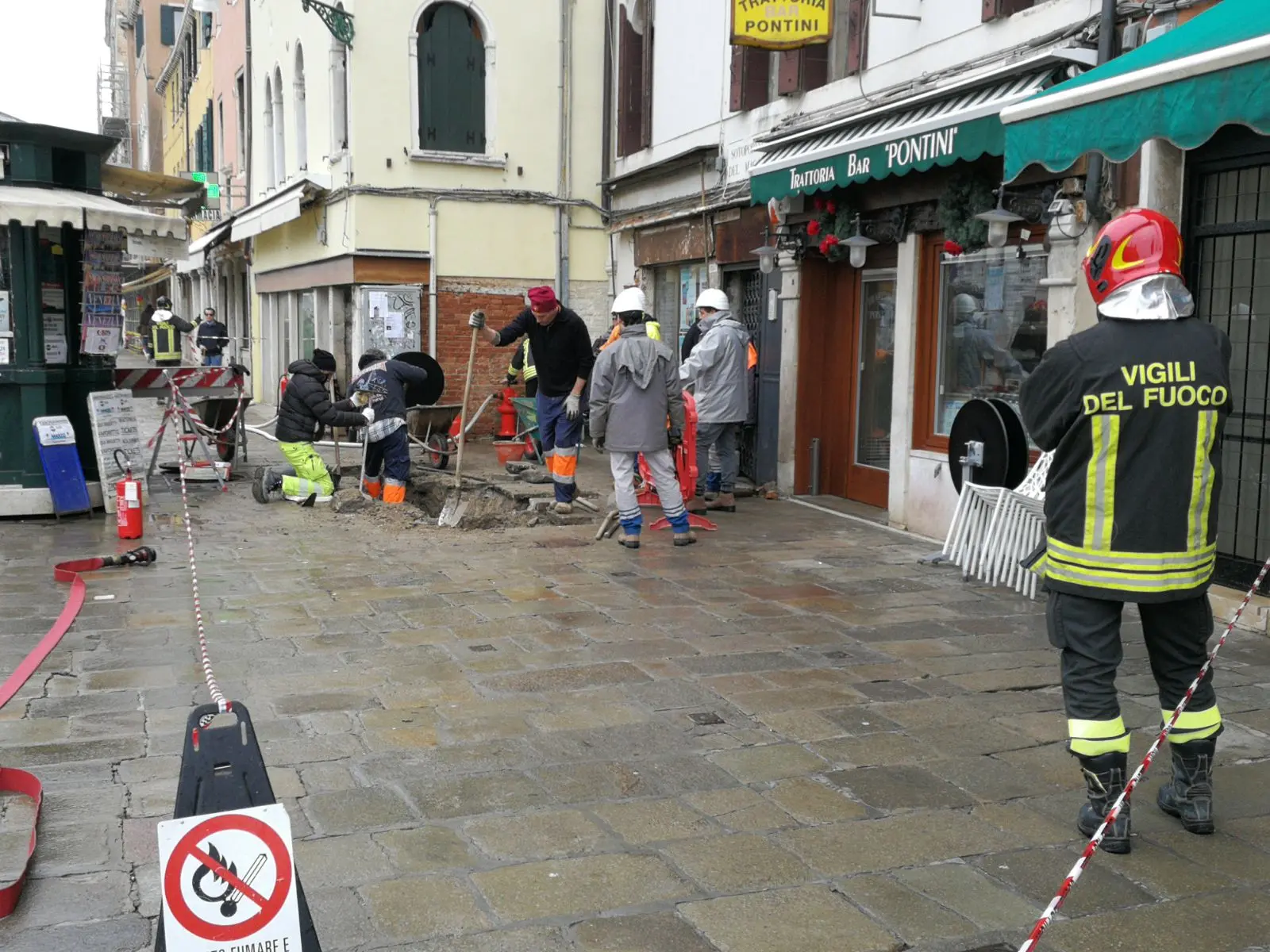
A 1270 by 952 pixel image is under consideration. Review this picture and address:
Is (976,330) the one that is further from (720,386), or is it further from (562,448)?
(562,448)

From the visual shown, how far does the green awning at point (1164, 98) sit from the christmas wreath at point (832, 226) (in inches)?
154

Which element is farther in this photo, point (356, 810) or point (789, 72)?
point (789, 72)

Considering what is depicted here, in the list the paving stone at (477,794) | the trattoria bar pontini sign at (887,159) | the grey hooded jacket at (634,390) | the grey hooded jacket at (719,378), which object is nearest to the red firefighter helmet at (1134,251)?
the paving stone at (477,794)

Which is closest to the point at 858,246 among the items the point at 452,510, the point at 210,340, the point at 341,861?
the point at 452,510

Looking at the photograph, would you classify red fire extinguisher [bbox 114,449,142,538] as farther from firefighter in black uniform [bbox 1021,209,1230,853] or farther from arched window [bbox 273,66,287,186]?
arched window [bbox 273,66,287,186]

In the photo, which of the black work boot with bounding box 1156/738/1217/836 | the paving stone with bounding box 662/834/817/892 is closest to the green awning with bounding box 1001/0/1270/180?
the black work boot with bounding box 1156/738/1217/836

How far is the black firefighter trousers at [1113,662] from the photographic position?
380cm

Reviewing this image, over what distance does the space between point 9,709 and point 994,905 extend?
387cm

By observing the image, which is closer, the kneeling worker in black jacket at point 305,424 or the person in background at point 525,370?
the kneeling worker in black jacket at point 305,424

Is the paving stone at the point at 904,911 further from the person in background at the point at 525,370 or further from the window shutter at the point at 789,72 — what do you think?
the person in background at the point at 525,370

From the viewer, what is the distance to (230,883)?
2670 mm

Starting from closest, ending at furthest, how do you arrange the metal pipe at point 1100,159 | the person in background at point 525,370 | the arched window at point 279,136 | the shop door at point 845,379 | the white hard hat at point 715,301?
1. the metal pipe at point 1100,159
2. the shop door at point 845,379
3. the white hard hat at point 715,301
4. the person in background at point 525,370
5. the arched window at point 279,136

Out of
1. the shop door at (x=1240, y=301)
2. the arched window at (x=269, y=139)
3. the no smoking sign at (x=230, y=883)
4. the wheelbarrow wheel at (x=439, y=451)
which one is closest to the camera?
the no smoking sign at (x=230, y=883)

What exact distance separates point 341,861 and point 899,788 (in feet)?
6.11
